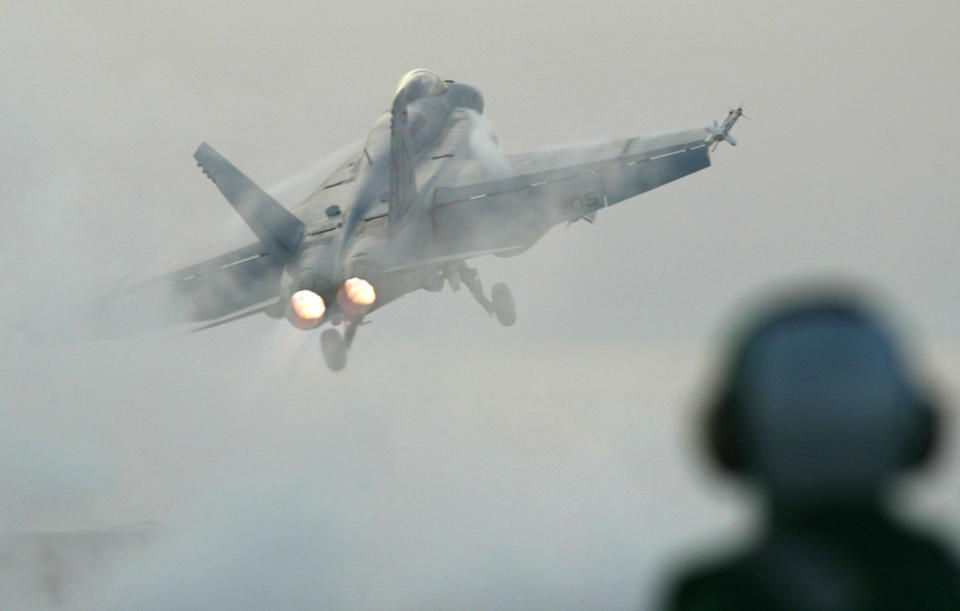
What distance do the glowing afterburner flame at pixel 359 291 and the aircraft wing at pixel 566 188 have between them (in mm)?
5560

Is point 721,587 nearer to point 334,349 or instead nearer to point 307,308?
point 334,349

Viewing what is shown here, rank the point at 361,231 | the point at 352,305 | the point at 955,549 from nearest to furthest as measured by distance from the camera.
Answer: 1. the point at 955,549
2. the point at 352,305
3. the point at 361,231

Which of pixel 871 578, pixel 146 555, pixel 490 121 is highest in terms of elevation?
pixel 871 578

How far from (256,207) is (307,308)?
6018mm

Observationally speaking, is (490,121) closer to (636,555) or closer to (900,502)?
(636,555)

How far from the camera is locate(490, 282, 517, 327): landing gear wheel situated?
39.3m

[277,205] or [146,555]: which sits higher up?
[277,205]

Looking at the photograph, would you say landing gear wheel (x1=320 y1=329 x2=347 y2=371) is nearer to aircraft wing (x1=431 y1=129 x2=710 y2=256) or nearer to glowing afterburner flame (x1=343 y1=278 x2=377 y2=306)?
glowing afterburner flame (x1=343 y1=278 x2=377 y2=306)

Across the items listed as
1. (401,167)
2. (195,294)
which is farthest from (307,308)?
(195,294)

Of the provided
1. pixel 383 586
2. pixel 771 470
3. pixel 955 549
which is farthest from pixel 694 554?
pixel 383 586

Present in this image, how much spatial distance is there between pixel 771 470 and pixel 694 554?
0.20 m

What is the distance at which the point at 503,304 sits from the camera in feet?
129

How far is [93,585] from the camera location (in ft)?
136

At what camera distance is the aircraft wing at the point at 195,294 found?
132ft
